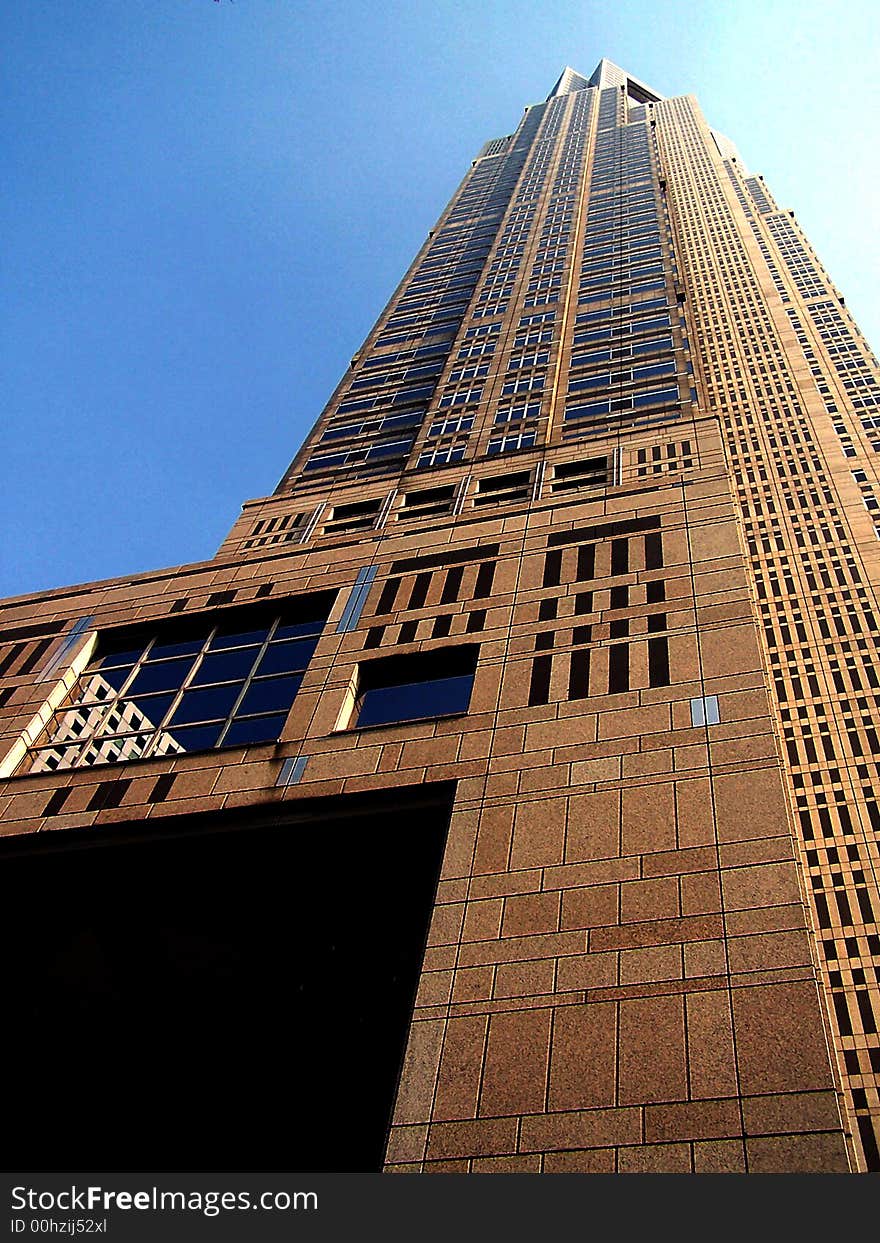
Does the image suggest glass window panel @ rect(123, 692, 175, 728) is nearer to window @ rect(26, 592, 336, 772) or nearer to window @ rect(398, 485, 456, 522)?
window @ rect(26, 592, 336, 772)

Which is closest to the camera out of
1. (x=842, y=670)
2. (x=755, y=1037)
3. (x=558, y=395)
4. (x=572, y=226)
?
(x=755, y=1037)

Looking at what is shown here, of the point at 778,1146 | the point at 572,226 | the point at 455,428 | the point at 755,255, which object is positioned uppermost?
the point at 755,255

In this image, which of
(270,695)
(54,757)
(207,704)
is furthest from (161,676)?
(270,695)

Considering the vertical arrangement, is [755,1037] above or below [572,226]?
below

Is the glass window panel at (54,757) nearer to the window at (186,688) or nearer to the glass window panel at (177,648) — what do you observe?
the window at (186,688)

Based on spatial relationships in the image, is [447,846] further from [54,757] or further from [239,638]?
[54,757]

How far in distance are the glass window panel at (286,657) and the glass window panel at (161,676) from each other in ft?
8.66

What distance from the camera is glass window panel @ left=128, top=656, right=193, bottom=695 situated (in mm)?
29822

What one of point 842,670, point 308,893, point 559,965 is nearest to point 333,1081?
point 308,893

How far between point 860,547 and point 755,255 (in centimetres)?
4757

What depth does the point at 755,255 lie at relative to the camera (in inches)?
3590

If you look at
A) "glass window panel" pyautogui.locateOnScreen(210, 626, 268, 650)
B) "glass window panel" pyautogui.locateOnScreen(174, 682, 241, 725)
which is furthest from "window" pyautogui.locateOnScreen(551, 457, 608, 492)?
"glass window panel" pyautogui.locateOnScreen(174, 682, 241, 725)

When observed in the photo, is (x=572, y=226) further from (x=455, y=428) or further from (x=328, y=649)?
(x=328, y=649)

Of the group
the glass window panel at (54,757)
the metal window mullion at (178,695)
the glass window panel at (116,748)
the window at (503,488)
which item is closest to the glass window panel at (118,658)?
the metal window mullion at (178,695)
